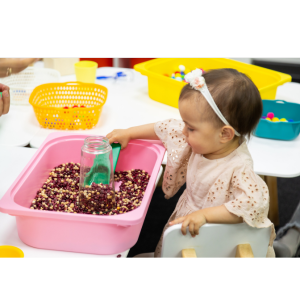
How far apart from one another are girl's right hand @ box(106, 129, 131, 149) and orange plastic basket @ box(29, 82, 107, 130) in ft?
0.91

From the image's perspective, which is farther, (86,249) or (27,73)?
(27,73)

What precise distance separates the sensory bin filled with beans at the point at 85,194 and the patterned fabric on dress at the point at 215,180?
120 millimetres

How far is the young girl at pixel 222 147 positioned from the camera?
84 centimetres

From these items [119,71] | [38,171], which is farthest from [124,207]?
[119,71]

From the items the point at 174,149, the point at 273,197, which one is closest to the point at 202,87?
the point at 174,149

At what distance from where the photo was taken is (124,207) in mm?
947

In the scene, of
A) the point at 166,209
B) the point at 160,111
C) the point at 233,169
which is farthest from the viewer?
the point at 166,209

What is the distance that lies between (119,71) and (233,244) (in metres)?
1.38

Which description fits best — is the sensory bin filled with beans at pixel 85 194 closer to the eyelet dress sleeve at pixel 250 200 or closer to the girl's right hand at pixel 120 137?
the girl's right hand at pixel 120 137

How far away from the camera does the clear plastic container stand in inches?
36.5

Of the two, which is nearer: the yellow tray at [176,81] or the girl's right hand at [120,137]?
the girl's right hand at [120,137]

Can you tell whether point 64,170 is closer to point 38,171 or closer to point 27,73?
point 38,171

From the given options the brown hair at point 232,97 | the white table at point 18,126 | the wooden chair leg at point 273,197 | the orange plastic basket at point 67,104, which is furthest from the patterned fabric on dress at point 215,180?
the wooden chair leg at point 273,197

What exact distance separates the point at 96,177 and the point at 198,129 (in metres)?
0.33
